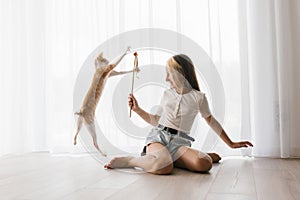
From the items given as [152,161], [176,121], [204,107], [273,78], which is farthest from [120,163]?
[273,78]

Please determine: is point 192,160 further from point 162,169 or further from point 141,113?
point 141,113

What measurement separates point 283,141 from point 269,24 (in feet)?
2.01

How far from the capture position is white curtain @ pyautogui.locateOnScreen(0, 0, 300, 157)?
1861 mm

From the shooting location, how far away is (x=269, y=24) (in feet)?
6.15

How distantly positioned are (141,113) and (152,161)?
0.28 metres

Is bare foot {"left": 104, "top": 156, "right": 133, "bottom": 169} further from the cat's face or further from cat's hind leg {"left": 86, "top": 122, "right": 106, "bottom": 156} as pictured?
the cat's face

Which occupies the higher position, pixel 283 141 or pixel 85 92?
pixel 85 92

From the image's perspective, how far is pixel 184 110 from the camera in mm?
1640

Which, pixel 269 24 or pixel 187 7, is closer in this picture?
pixel 269 24

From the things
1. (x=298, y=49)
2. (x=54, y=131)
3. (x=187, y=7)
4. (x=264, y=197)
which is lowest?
(x=264, y=197)

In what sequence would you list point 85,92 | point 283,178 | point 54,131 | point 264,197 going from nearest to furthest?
point 264,197 → point 283,178 → point 85,92 → point 54,131

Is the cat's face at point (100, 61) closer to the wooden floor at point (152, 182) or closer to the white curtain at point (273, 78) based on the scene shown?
the wooden floor at point (152, 182)

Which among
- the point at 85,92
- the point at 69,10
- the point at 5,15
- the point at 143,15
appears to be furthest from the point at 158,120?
the point at 5,15

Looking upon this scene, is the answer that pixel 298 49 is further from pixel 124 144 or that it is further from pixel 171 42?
pixel 124 144
